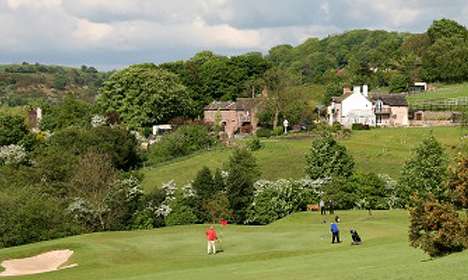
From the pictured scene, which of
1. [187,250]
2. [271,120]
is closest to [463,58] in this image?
[271,120]

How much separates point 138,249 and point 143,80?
74866 millimetres

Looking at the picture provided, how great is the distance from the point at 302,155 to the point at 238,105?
103ft

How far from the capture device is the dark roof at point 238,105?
111375mm

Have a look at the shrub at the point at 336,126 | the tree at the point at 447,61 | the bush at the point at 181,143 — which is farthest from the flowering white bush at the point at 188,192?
the tree at the point at 447,61

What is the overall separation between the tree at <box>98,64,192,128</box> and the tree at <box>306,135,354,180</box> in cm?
4603

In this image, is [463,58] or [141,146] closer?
[141,146]

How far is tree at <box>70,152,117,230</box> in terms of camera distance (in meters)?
62.9

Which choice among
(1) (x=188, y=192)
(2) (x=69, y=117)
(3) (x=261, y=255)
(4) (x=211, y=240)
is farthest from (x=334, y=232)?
(2) (x=69, y=117)

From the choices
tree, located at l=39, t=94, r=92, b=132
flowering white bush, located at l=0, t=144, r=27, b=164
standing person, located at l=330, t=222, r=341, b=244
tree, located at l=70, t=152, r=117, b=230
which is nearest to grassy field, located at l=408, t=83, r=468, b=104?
tree, located at l=39, t=94, r=92, b=132

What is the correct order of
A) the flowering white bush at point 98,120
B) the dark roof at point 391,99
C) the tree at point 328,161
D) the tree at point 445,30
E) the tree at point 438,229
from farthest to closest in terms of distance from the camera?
Answer: the tree at point 445,30
the flowering white bush at point 98,120
the dark roof at point 391,99
the tree at point 328,161
the tree at point 438,229

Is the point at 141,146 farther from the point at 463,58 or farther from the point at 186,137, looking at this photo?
the point at 463,58

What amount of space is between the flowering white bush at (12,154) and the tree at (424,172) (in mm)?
49616

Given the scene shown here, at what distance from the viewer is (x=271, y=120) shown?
107312 mm

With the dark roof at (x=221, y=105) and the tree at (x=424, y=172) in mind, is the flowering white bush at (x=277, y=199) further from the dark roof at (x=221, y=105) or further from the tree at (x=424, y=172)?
the dark roof at (x=221, y=105)
